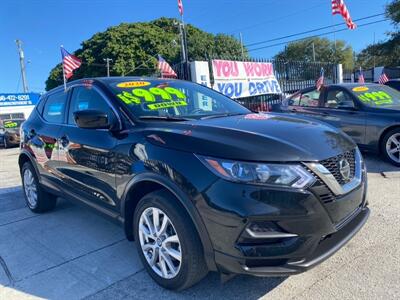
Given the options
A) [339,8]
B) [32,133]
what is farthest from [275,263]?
[339,8]

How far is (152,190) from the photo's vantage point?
2928mm

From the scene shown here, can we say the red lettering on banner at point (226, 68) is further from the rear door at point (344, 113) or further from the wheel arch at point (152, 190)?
the wheel arch at point (152, 190)

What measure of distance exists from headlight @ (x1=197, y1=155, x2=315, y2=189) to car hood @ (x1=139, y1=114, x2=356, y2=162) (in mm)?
48

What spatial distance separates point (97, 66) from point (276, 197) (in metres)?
37.4

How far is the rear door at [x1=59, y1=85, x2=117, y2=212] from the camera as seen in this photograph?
3.27m

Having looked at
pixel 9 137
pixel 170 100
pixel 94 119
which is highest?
pixel 170 100

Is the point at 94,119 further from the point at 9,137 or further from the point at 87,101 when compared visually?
the point at 9,137

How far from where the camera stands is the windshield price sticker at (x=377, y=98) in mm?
6955

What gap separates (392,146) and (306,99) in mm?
2229

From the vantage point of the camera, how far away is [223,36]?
129ft

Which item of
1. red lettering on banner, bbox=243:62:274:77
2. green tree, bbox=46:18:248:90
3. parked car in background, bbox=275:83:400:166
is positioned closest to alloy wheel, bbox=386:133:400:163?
parked car in background, bbox=275:83:400:166

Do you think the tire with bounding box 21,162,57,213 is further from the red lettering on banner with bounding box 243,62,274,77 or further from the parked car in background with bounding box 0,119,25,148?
the parked car in background with bounding box 0,119,25,148

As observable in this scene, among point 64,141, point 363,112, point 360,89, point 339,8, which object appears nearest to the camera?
point 64,141

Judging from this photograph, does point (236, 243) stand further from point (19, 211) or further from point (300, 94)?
point (300, 94)
